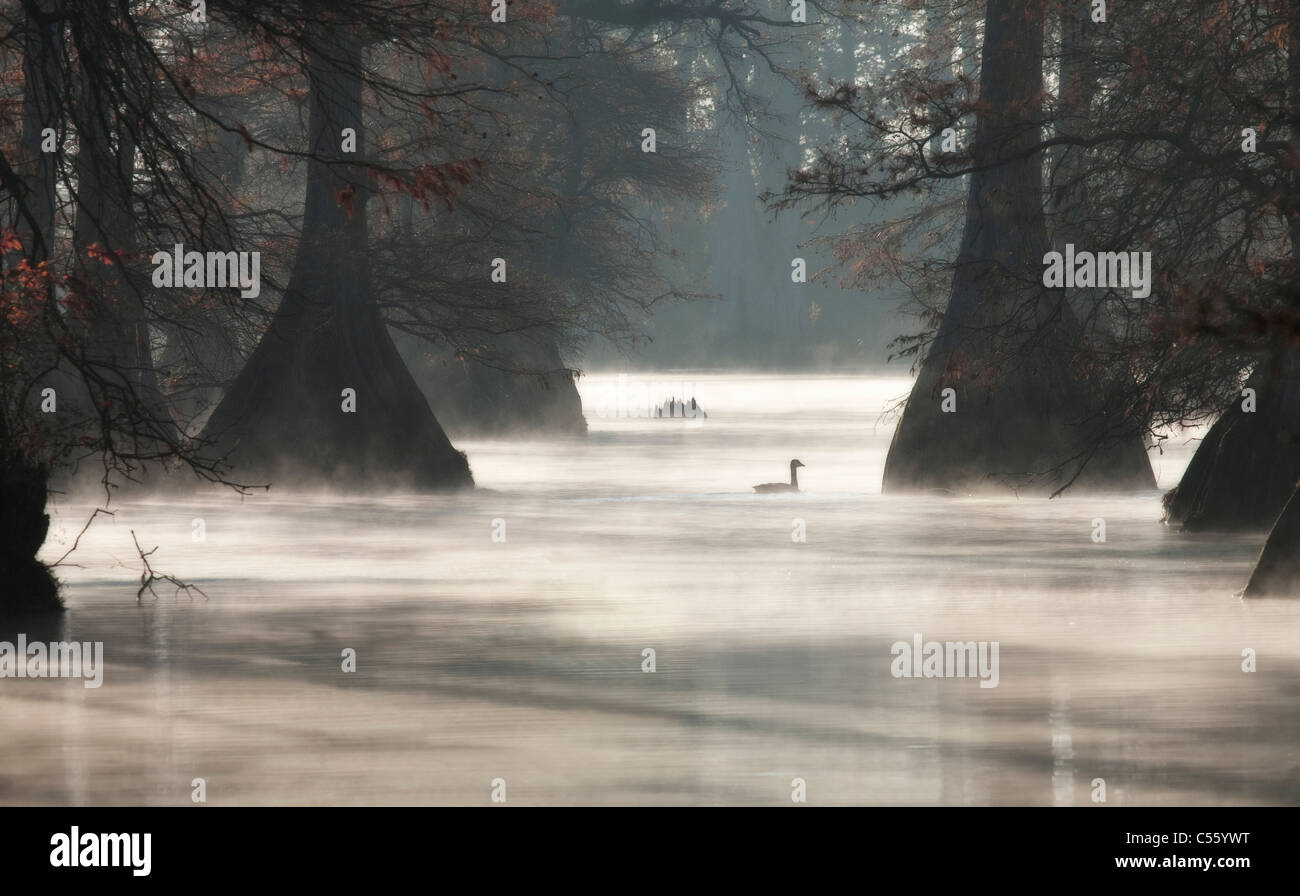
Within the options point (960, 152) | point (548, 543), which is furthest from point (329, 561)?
point (960, 152)

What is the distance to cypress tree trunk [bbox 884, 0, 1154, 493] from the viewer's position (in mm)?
25469

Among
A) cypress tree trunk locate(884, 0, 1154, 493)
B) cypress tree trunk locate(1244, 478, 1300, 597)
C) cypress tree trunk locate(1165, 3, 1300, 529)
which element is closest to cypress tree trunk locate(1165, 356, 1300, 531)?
cypress tree trunk locate(1165, 3, 1300, 529)

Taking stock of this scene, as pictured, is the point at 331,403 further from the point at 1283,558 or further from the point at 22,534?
the point at 1283,558

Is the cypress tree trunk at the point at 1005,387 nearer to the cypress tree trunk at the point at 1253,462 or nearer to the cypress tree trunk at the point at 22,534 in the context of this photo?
the cypress tree trunk at the point at 1253,462

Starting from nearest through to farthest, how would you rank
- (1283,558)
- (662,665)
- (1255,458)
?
1. (662,665)
2. (1283,558)
3. (1255,458)

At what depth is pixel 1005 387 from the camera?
25859mm

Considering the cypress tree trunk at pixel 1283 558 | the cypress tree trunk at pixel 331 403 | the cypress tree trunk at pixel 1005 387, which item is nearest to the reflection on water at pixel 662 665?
the cypress tree trunk at pixel 1283 558

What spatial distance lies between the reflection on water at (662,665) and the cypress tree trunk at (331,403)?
2370mm

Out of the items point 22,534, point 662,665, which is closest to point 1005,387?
point 22,534

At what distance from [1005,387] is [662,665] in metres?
14.0

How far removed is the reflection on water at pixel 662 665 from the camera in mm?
9227

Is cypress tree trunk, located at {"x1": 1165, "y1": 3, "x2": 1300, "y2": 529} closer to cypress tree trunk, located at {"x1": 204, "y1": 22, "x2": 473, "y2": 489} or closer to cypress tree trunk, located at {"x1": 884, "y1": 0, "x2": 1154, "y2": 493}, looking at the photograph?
cypress tree trunk, located at {"x1": 884, "y1": 0, "x2": 1154, "y2": 493}

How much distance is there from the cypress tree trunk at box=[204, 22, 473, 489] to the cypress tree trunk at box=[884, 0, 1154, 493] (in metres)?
5.67

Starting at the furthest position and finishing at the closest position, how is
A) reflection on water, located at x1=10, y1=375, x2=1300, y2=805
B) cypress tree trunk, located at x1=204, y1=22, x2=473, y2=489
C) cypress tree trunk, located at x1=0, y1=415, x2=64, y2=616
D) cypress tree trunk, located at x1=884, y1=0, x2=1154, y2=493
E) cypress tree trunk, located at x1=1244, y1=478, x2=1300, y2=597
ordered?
1. cypress tree trunk, located at x1=204, y1=22, x2=473, y2=489
2. cypress tree trunk, located at x1=884, y1=0, x2=1154, y2=493
3. cypress tree trunk, located at x1=1244, y1=478, x2=1300, y2=597
4. cypress tree trunk, located at x1=0, y1=415, x2=64, y2=616
5. reflection on water, located at x1=10, y1=375, x2=1300, y2=805
